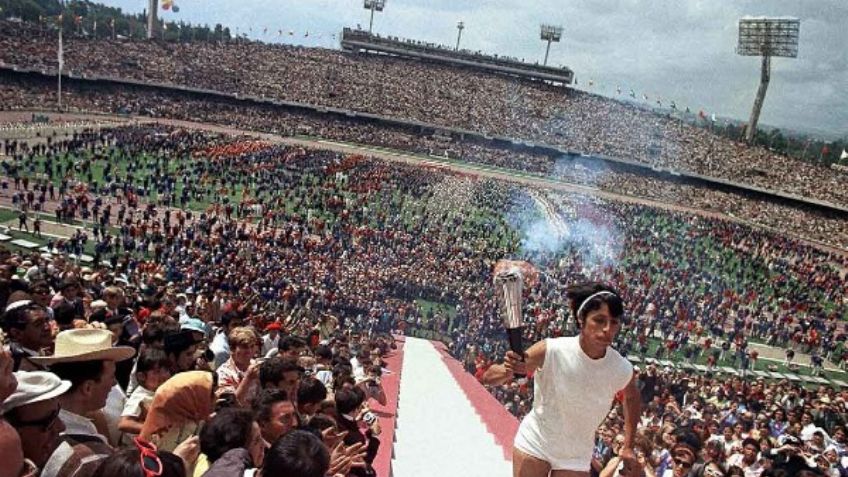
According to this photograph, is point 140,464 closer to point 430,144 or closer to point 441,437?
point 441,437

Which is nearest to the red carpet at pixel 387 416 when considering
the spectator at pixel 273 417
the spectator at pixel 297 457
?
the spectator at pixel 273 417

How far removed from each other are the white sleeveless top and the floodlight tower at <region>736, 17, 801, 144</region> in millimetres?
72248

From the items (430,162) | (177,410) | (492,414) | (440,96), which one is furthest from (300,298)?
(440,96)

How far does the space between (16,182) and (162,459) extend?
90.3 feet

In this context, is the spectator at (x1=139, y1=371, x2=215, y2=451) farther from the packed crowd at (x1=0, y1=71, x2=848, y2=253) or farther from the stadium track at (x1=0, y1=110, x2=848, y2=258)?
the packed crowd at (x1=0, y1=71, x2=848, y2=253)

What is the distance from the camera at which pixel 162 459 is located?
7.69ft

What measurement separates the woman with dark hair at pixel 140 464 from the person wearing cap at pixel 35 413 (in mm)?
525

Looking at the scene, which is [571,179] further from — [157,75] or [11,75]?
[11,75]

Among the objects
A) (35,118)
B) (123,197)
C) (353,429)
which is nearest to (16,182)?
(123,197)

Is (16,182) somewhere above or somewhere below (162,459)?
below

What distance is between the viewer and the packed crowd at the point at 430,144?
2031 inches

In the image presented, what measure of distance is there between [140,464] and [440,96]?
237 feet

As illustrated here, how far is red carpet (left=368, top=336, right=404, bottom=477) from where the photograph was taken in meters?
4.71

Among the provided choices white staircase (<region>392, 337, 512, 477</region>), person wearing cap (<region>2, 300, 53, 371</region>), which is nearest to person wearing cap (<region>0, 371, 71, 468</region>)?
person wearing cap (<region>2, 300, 53, 371</region>)
